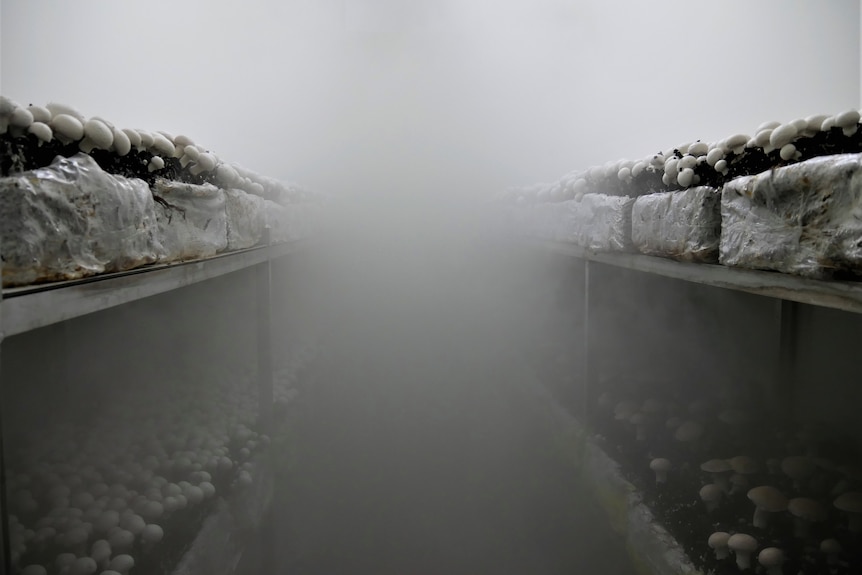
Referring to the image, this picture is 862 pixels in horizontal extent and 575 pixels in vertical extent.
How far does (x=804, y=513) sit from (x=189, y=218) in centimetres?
191

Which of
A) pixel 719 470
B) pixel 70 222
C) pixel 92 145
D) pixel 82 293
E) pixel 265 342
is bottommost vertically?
pixel 719 470

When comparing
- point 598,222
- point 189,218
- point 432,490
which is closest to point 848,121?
point 598,222

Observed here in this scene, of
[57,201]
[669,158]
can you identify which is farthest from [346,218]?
[57,201]

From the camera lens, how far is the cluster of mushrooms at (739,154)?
1.23 m

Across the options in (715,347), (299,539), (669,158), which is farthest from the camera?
(715,347)

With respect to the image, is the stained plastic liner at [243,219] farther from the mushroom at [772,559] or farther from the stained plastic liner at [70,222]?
the mushroom at [772,559]

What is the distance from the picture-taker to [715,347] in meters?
2.71

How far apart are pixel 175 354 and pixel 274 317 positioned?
196 centimetres

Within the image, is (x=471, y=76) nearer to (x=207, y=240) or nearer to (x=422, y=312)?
(x=422, y=312)

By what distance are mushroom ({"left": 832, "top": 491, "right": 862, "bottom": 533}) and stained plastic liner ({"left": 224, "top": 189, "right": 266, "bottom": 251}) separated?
212 centimetres

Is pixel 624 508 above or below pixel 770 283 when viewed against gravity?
below

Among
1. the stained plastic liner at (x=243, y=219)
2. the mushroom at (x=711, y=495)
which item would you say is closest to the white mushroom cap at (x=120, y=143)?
the stained plastic liner at (x=243, y=219)

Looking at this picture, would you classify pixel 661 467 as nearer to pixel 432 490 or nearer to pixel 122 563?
pixel 432 490

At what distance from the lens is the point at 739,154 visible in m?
1.47
